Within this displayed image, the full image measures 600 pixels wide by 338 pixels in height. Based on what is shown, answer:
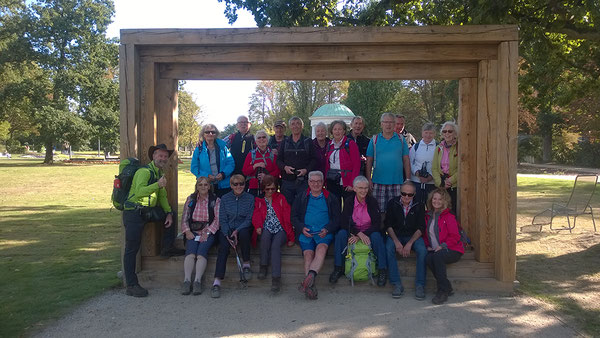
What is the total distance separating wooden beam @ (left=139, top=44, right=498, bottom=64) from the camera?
5.60m

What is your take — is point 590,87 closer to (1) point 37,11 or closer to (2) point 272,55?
(2) point 272,55

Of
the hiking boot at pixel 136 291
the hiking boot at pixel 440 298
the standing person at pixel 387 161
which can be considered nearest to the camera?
the hiking boot at pixel 440 298

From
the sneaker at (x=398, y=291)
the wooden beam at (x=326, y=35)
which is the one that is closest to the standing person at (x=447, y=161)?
the wooden beam at (x=326, y=35)

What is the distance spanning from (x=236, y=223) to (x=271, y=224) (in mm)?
442

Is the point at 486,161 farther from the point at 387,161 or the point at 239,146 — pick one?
the point at 239,146

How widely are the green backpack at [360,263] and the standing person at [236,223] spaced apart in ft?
4.02

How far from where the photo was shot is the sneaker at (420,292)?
5.04m

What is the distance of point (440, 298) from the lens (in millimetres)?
4945

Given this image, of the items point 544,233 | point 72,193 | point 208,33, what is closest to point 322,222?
point 208,33

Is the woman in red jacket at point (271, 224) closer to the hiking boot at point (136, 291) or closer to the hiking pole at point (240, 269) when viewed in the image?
the hiking pole at point (240, 269)

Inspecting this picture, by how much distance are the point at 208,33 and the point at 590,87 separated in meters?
7.82

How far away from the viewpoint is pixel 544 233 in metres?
9.00

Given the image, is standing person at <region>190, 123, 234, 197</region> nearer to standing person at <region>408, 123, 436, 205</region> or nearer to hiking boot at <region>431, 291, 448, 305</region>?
standing person at <region>408, 123, 436, 205</region>

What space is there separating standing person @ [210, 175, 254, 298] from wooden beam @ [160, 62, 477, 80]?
4.84 ft
